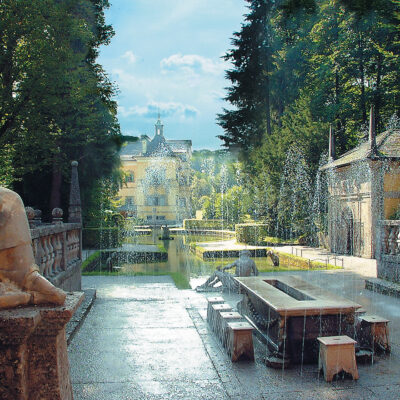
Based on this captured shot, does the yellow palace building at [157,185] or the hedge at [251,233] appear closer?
Answer: the hedge at [251,233]

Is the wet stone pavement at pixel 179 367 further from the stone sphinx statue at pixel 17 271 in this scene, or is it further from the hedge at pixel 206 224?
the hedge at pixel 206 224

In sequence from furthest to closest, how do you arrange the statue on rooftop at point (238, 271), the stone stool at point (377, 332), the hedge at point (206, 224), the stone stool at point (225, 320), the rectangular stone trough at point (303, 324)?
the hedge at point (206, 224) < the statue on rooftop at point (238, 271) < the stone stool at point (225, 320) < the stone stool at point (377, 332) < the rectangular stone trough at point (303, 324)

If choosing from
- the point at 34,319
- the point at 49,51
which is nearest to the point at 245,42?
the point at 49,51

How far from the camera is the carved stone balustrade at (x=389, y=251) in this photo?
1109 cm

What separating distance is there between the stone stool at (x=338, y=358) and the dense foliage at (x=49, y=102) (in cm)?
1486

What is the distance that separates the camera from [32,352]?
2.77 meters

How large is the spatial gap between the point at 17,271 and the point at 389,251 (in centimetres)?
1072

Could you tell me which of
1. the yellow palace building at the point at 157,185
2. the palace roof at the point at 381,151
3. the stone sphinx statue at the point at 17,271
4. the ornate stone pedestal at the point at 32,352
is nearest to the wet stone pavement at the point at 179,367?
the ornate stone pedestal at the point at 32,352

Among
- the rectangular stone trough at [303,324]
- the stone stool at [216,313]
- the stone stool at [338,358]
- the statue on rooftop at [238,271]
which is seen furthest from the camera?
the statue on rooftop at [238,271]

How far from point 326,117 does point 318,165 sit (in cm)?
345

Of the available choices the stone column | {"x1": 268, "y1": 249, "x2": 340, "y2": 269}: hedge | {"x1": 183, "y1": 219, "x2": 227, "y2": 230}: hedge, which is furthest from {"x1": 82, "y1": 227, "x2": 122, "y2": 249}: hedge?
the stone column

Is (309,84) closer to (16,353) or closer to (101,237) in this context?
(101,237)

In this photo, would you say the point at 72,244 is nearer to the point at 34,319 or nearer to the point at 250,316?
the point at 250,316

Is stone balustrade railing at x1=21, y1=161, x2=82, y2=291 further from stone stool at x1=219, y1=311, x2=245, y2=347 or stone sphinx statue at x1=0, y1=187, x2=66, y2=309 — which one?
stone stool at x1=219, y1=311, x2=245, y2=347
